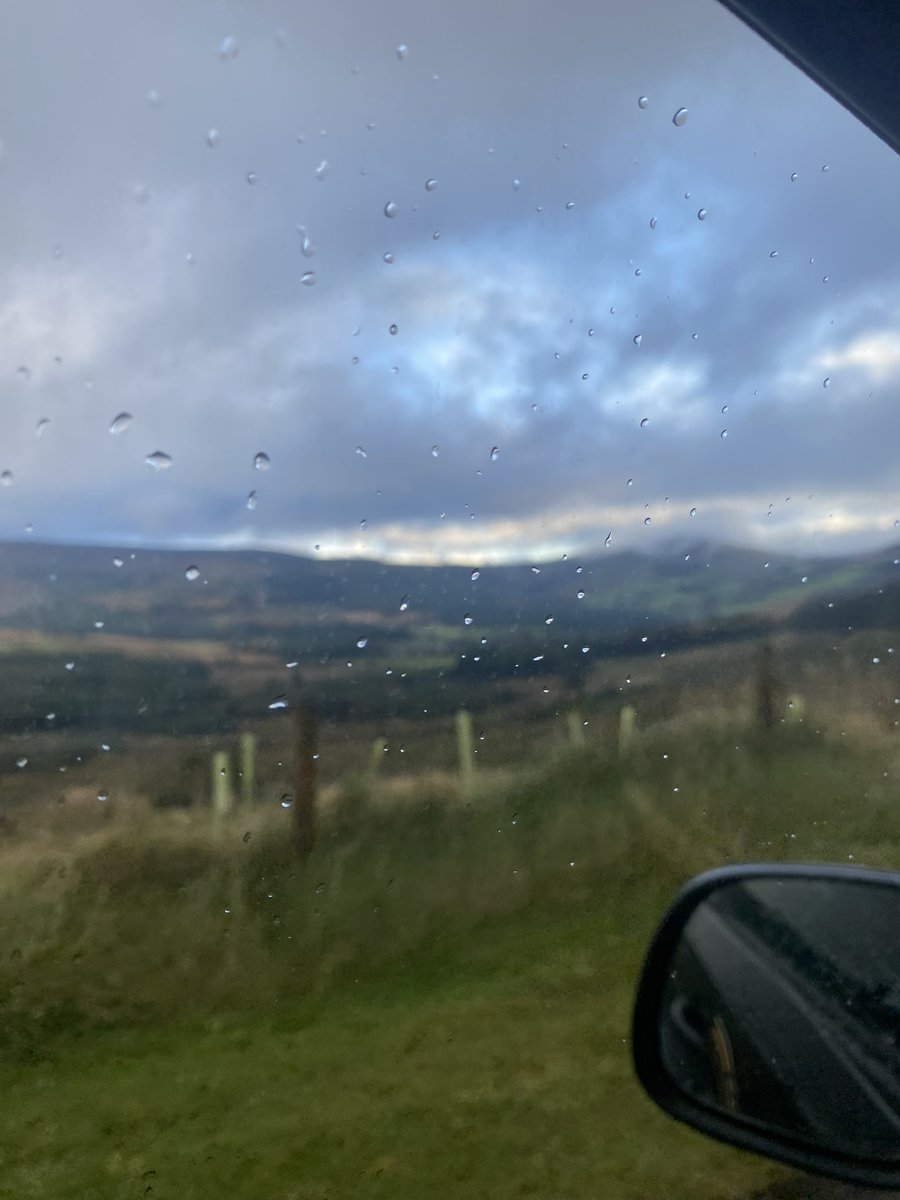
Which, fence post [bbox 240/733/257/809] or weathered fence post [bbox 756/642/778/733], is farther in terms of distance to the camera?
weathered fence post [bbox 756/642/778/733]

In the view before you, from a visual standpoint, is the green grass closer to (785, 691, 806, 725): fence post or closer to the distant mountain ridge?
the distant mountain ridge

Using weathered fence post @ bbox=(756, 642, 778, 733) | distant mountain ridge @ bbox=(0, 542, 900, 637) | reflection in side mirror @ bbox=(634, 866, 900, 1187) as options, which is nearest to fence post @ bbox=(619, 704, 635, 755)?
distant mountain ridge @ bbox=(0, 542, 900, 637)

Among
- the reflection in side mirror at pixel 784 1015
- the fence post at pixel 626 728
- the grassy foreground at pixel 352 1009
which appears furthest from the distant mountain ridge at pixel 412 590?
the reflection in side mirror at pixel 784 1015

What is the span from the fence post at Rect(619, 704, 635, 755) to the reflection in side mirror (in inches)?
65.7

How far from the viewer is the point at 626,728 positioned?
3.45 m

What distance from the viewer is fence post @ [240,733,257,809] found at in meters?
2.72

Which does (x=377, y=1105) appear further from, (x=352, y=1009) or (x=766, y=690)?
(x=766, y=690)

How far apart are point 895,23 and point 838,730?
2465mm

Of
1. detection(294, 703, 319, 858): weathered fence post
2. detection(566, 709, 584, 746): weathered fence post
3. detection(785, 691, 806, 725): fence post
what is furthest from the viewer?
detection(785, 691, 806, 725): fence post

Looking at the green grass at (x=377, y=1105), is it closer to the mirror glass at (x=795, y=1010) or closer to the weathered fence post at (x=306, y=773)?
the weathered fence post at (x=306, y=773)

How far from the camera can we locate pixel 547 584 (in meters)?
3.10

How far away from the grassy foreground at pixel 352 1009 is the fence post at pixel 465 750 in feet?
0.27

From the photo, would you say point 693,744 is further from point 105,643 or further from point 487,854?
point 105,643

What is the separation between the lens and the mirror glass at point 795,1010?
164 cm
